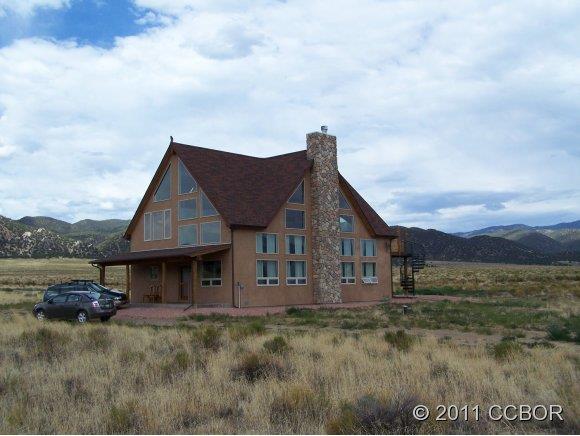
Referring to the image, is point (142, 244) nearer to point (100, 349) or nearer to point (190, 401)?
point (100, 349)

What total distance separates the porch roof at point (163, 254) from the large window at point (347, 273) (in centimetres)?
949

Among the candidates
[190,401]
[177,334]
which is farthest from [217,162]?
[190,401]

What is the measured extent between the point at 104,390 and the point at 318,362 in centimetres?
446

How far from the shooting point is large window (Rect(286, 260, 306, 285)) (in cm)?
3669

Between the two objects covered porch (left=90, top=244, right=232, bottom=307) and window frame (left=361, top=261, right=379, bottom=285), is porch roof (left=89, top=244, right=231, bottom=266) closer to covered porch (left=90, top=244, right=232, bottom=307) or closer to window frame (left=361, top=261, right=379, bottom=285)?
covered porch (left=90, top=244, right=232, bottom=307)

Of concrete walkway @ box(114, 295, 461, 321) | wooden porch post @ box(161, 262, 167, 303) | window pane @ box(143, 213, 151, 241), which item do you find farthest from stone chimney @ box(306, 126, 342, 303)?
window pane @ box(143, 213, 151, 241)

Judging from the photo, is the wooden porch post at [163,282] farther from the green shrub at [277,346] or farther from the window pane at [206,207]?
the green shrub at [277,346]

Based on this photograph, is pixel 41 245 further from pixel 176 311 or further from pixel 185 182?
pixel 176 311

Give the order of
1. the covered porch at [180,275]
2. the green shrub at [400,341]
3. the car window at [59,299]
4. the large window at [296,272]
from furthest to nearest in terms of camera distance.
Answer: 1. the large window at [296,272]
2. the covered porch at [180,275]
3. the car window at [59,299]
4. the green shrub at [400,341]

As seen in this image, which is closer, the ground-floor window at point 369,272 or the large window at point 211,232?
the large window at point 211,232

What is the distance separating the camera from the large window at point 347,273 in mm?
40281

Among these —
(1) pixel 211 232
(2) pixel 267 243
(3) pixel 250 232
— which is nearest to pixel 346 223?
(2) pixel 267 243

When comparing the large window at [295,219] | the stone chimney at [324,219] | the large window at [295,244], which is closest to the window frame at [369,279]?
the stone chimney at [324,219]

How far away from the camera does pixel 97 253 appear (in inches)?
5856
